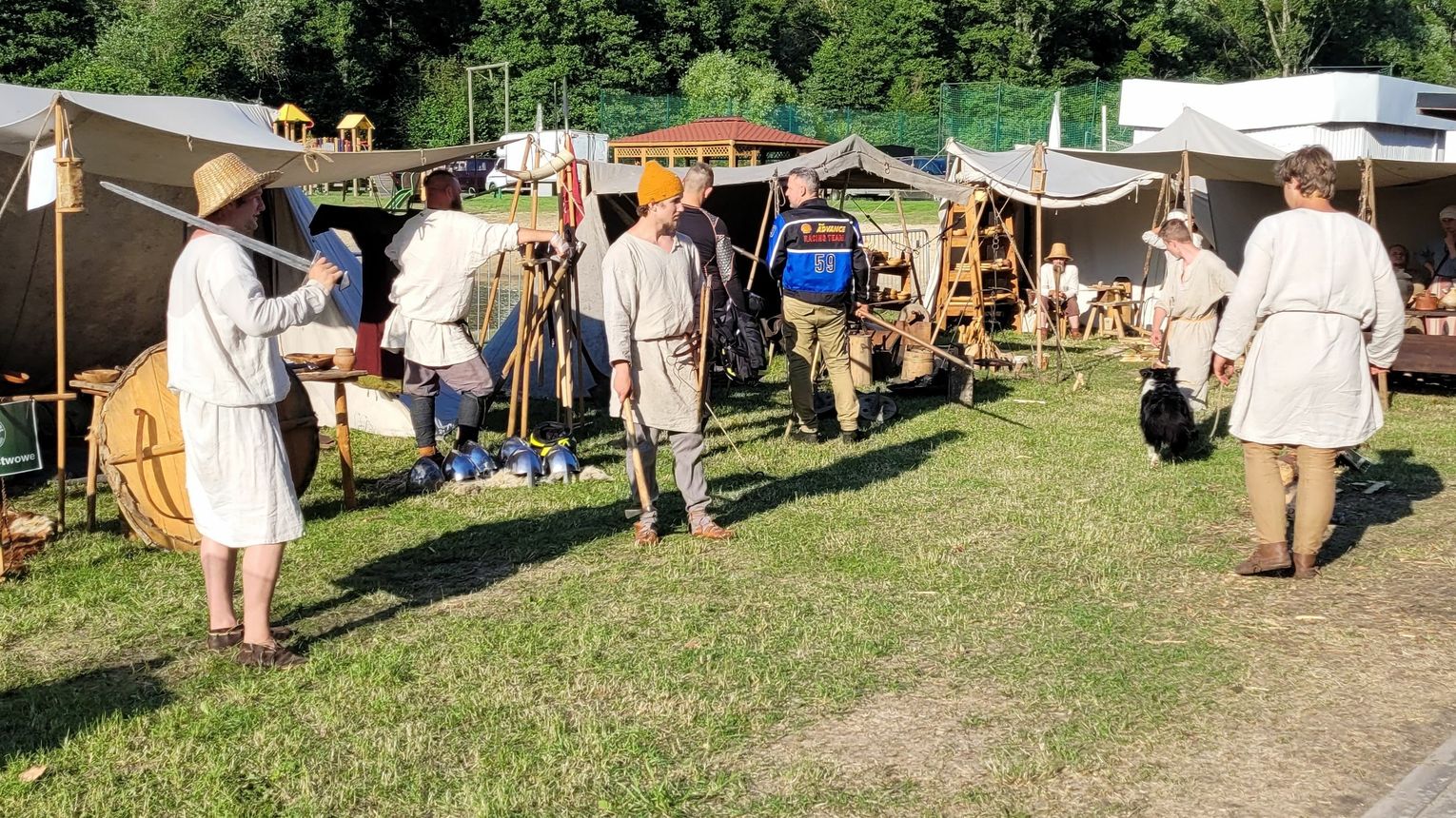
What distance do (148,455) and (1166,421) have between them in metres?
5.67

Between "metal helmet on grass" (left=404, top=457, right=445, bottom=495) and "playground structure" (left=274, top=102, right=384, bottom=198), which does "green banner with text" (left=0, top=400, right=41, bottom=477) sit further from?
"playground structure" (left=274, top=102, right=384, bottom=198)

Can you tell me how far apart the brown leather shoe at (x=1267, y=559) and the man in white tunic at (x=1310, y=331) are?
0.50ft

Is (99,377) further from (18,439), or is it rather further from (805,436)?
(805,436)

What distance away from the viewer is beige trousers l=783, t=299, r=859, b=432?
9070mm

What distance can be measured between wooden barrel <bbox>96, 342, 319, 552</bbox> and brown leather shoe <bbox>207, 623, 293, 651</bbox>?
1563 millimetres

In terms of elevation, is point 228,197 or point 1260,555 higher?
point 228,197

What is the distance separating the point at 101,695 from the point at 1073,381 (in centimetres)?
942

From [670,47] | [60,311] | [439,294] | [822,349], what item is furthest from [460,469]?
[670,47]

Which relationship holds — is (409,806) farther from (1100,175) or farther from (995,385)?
(1100,175)

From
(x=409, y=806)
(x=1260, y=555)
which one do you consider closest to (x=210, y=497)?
(x=409, y=806)

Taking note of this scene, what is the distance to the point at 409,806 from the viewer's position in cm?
373

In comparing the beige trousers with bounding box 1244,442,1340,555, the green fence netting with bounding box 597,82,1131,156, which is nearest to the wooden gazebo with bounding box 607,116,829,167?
the green fence netting with bounding box 597,82,1131,156

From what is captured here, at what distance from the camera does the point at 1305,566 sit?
5891mm

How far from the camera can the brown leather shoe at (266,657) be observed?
15.7ft
